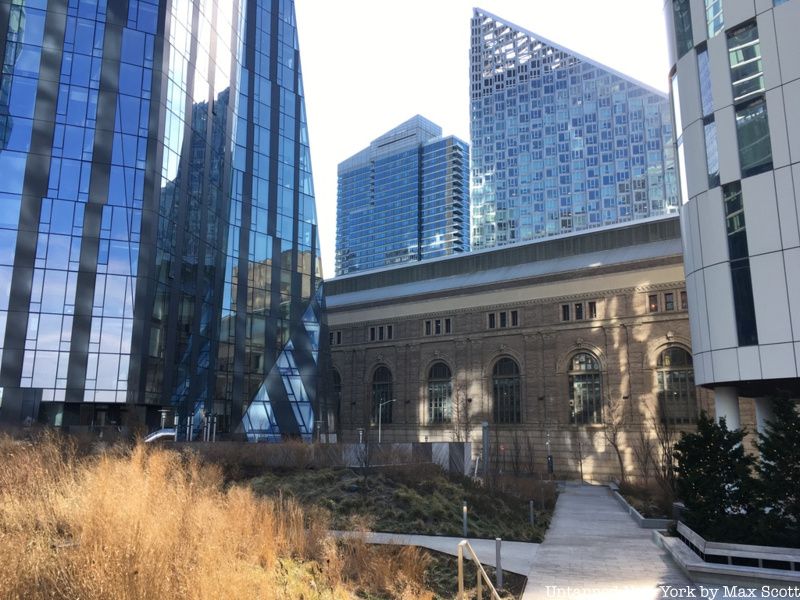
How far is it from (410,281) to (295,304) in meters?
21.1

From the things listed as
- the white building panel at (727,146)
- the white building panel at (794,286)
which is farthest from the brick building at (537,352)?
the white building panel at (794,286)

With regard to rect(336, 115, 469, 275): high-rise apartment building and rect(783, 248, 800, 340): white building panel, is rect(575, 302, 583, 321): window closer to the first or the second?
rect(783, 248, 800, 340): white building panel

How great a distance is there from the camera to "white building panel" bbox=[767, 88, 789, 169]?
871 inches

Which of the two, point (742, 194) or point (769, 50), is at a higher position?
point (769, 50)

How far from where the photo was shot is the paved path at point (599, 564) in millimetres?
12664

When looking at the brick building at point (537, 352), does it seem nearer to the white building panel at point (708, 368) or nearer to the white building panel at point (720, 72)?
the white building panel at point (708, 368)

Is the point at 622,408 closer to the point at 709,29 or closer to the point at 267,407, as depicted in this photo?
the point at 267,407

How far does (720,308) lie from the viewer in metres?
23.8

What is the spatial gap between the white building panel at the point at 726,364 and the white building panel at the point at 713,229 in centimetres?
338

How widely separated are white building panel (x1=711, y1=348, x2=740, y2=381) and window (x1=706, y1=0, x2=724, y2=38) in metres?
12.4

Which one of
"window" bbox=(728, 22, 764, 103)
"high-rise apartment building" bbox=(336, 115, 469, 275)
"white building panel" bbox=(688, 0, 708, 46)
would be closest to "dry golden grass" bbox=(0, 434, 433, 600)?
"window" bbox=(728, 22, 764, 103)

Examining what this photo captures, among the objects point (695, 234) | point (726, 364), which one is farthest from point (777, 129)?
point (726, 364)

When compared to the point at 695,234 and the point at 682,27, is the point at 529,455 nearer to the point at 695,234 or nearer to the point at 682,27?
the point at 695,234

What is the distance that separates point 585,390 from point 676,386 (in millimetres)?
7257
